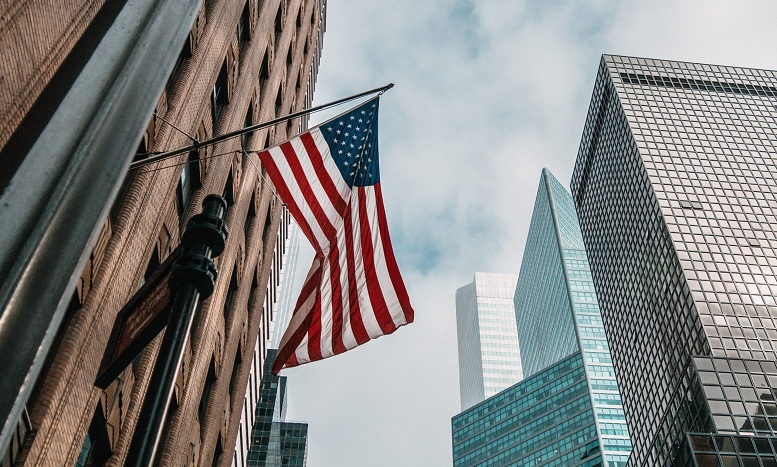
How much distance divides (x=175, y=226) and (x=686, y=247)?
3065 inches

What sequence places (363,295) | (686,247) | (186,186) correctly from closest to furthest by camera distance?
(363,295), (186,186), (686,247)

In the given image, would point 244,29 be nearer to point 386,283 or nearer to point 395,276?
point 395,276

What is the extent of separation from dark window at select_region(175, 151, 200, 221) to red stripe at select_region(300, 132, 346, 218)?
4500mm

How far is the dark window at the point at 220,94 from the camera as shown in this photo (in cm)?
1997

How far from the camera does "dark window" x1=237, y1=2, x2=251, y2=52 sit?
2251 cm

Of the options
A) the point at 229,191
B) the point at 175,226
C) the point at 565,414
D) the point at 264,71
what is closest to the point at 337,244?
the point at 175,226

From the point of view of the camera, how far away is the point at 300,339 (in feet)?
43.2

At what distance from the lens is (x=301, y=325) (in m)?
13.2

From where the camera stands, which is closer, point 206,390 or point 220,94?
point 220,94

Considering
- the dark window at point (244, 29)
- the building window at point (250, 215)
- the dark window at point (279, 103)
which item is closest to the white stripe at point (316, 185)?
the dark window at point (244, 29)

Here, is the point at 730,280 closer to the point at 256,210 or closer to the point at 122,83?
the point at 256,210

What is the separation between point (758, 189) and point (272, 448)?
79986 millimetres

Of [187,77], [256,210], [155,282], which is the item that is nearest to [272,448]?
[256,210]

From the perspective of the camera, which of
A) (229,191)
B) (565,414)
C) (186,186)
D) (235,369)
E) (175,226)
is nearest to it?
(175,226)
